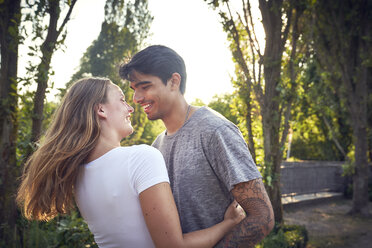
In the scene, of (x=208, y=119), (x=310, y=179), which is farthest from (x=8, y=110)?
(x=310, y=179)

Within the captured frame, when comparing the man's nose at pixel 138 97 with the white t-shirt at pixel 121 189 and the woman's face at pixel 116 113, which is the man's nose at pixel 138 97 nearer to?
the woman's face at pixel 116 113

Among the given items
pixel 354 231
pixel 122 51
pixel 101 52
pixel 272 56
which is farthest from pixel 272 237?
pixel 101 52

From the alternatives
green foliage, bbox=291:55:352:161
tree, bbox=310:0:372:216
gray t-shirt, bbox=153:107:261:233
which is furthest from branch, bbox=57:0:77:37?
tree, bbox=310:0:372:216

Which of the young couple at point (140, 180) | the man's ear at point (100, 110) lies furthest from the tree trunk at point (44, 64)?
the man's ear at point (100, 110)

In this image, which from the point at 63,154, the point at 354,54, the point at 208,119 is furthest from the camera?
the point at 354,54

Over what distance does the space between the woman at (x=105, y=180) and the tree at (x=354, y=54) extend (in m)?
10.2

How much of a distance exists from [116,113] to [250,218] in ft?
3.08

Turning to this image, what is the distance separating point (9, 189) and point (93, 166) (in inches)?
102

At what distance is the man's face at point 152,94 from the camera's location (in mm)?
2166

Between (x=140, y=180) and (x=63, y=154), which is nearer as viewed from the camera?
(x=140, y=180)

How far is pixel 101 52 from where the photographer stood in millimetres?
30609

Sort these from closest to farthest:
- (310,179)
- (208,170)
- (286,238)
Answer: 1. (208,170)
2. (286,238)
3. (310,179)

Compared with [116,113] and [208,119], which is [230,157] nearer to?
[208,119]

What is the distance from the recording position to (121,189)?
137cm
